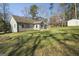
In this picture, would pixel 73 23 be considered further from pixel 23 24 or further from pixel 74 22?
pixel 23 24

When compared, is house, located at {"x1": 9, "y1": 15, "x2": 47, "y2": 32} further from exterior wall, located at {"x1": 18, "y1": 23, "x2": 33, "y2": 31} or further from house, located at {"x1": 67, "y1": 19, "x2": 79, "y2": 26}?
house, located at {"x1": 67, "y1": 19, "x2": 79, "y2": 26}

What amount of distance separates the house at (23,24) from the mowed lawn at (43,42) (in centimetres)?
4

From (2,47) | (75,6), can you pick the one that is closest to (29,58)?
(2,47)

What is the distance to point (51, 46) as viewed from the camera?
4.14 ft

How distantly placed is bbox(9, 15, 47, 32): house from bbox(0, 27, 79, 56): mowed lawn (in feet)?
0.12

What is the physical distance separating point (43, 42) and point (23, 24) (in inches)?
8.7

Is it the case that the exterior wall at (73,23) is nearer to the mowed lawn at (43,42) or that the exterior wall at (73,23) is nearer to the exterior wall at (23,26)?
the mowed lawn at (43,42)

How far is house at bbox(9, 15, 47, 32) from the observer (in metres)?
1.29

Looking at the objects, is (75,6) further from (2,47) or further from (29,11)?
(2,47)

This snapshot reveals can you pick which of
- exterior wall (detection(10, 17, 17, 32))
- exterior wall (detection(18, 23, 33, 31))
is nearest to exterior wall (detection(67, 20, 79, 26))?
exterior wall (detection(18, 23, 33, 31))

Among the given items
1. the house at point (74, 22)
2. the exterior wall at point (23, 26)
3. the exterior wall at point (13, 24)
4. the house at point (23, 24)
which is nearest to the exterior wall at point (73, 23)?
the house at point (74, 22)

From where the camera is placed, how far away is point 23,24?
1294 millimetres

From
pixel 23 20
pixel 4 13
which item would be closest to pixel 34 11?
pixel 23 20

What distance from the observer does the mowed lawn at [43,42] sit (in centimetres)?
126
